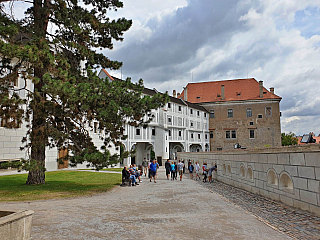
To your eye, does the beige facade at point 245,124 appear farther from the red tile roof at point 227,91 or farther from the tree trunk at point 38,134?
the tree trunk at point 38,134

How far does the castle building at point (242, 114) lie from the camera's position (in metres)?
62.9

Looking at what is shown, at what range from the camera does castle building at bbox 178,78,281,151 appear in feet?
206

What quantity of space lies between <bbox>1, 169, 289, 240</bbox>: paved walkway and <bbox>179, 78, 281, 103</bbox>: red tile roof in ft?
197

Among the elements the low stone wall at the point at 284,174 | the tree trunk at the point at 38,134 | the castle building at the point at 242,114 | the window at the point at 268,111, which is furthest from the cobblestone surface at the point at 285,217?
the window at the point at 268,111

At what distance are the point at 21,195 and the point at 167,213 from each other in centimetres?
701

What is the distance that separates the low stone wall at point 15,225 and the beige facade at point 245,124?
6251 centimetres

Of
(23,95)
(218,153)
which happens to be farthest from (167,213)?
(23,95)

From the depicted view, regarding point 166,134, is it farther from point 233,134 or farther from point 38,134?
point 38,134

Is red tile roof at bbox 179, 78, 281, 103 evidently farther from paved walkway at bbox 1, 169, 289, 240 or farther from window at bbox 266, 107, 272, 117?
paved walkway at bbox 1, 169, 289, 240

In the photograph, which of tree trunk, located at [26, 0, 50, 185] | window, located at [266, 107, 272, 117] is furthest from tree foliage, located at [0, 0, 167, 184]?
window, located at [266, 107, 272, 117]

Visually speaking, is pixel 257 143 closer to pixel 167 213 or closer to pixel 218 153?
pixel 218 153

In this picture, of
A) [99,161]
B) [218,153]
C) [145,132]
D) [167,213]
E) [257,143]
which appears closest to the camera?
[167,213]

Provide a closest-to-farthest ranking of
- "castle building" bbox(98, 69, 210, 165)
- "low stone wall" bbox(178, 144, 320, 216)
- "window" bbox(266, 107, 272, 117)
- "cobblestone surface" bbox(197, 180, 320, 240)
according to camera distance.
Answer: "cobblestone surface" bbox(197, 180, 320, 240), "low stone wall" bbox(178, 144, 320, 216), "castle building" bbox(98, 69, 210, 165), "window" bbox(266, 107, 272, 117)

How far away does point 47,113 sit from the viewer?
1237cm
